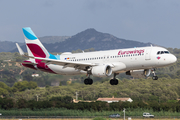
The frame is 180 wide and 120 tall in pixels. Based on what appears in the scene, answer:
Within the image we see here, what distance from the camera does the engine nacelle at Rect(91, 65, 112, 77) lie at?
51037 mm

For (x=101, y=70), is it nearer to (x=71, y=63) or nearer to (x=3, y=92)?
(x=71, y=63)

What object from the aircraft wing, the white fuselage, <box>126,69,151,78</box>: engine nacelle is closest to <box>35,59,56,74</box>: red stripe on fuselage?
the white fuselage

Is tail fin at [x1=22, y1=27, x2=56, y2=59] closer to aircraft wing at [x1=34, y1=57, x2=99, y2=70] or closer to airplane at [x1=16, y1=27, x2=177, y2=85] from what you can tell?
airplane at [x1=16, y1=27, x2=177, y2=85]

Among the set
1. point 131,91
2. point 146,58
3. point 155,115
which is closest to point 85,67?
point 146,58

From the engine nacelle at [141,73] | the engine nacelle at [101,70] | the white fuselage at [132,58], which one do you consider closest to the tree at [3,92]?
the white fuselage at [132,58]

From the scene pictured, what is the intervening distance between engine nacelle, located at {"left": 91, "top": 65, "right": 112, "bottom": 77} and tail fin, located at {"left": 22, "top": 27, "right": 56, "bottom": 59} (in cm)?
1076

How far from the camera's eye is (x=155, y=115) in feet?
337

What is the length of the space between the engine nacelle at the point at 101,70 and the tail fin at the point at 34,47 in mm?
10763

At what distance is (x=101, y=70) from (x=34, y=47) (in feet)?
51.0

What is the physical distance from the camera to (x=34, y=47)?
60281 mm

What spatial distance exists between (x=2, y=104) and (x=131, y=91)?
5992 cm

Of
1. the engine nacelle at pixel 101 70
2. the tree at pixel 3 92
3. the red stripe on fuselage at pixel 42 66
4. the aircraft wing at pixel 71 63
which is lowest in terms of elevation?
the engine nacelle at pixel 101 70

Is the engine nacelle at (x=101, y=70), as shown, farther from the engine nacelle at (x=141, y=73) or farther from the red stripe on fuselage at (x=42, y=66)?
the red stripe on fuselage at (x=42, y=66)

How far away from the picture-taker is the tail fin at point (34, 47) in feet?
196
